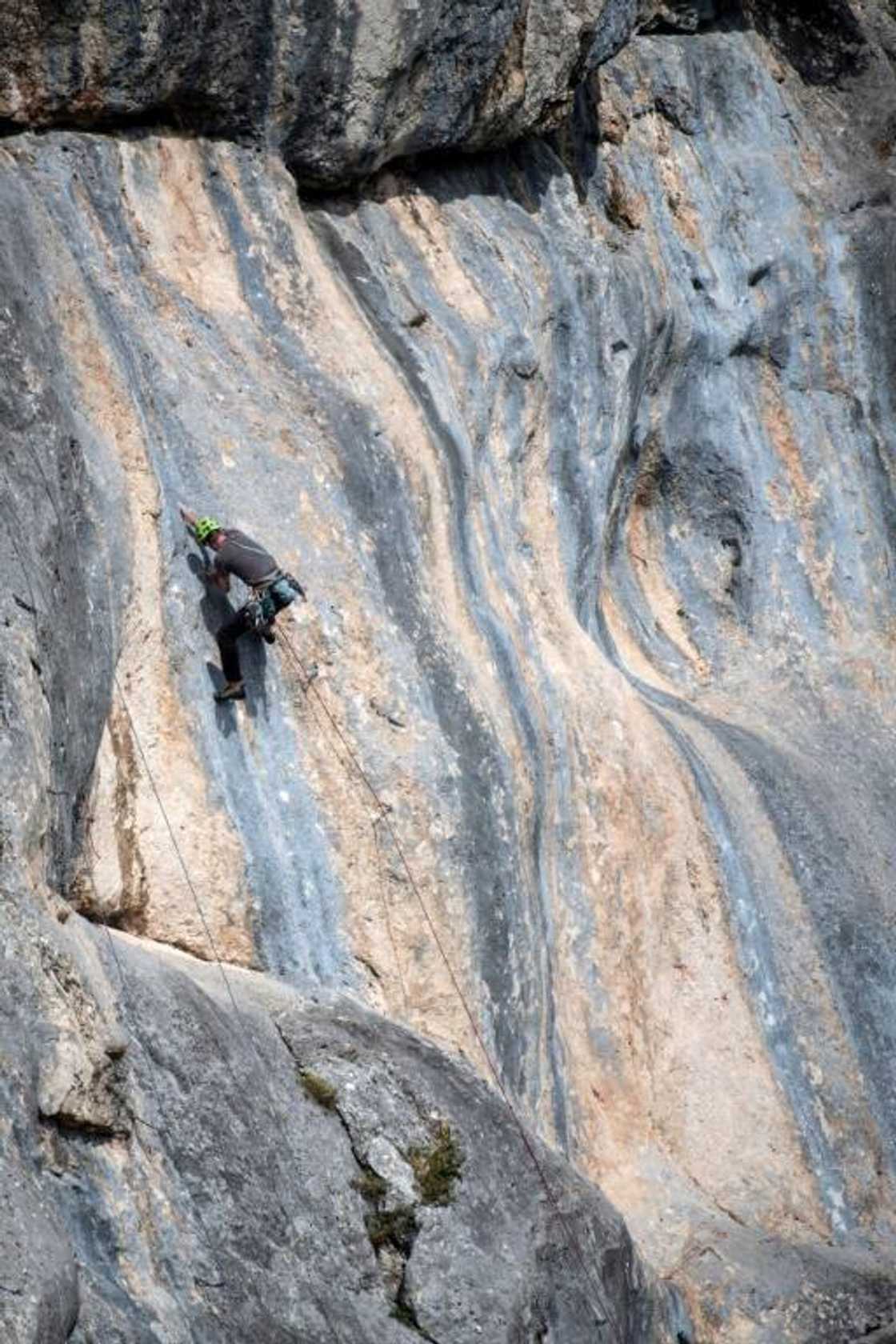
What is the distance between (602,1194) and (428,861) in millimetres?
2750

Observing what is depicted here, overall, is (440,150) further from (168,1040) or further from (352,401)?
(168,1040)

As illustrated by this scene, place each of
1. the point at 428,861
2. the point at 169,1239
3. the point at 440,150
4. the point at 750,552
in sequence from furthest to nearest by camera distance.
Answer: the point at 750,552, the point at 440,150, the point at 428,861, the point at 169,1239

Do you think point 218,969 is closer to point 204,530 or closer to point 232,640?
point 232,640

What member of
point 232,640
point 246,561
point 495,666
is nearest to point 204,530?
point 246,561

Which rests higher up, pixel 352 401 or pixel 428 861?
pixel 352 401

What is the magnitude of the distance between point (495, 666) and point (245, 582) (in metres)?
3.13

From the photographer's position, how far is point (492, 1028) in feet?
55.8

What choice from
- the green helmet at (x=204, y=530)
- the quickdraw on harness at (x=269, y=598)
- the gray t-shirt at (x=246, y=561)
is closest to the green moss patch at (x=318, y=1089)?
the quickdraw on harness at (x=269, y=598)

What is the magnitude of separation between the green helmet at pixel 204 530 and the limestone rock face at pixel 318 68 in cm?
371

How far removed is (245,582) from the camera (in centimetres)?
1617

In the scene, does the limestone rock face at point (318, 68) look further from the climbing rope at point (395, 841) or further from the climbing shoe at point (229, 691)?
the climbing shoe at point (229, 691)

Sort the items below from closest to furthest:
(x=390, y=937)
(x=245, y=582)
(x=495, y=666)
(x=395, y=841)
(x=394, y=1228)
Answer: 1. (x=394, y=1228)
2. (x=245, y=582)
3. (x=390, y=937)
4. (x=395, y=841)
5. (x=495, y=666)

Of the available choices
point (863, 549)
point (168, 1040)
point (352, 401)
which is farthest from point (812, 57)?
point (168, 1040)

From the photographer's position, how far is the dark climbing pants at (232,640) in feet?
52.9
